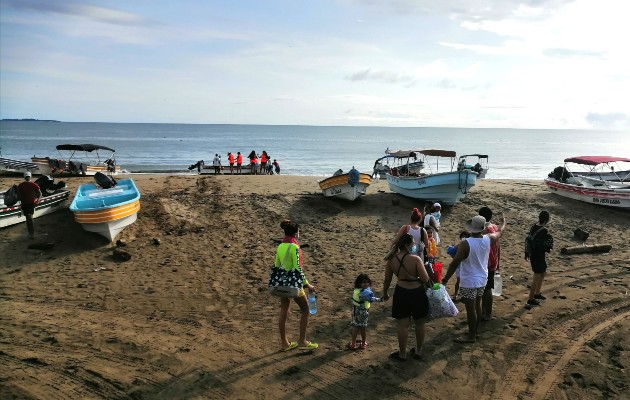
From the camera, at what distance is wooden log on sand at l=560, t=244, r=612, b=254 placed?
1230 centimetres

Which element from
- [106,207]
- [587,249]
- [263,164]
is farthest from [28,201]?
[263,164]

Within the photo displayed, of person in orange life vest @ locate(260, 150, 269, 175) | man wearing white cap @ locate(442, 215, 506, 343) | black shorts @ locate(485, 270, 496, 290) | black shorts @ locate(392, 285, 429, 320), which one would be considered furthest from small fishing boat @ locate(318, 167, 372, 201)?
person in orange life vest @ locate(260, 150, 269, 175)

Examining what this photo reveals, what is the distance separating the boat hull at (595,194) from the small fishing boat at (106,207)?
15.4 m

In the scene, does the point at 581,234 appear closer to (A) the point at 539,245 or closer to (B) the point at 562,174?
(A) the point at 539,245

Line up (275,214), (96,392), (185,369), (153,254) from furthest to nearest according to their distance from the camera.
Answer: (275,214) < (153,254) < (185,369) < (96,392)

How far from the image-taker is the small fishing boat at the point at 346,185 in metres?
16.2

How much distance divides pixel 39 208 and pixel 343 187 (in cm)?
886

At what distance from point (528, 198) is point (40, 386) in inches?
684

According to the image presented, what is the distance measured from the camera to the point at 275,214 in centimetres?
1469

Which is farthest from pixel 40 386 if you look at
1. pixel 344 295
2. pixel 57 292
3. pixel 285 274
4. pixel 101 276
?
pixel 344 295

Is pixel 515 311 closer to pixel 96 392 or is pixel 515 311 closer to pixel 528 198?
pixel 96 392

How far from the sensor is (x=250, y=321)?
25.9 feet

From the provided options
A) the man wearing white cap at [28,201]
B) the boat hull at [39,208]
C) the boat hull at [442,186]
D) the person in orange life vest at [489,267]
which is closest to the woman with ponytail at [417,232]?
the person in orange life vest at [489,267]

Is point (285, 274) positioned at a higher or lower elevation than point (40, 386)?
higher
